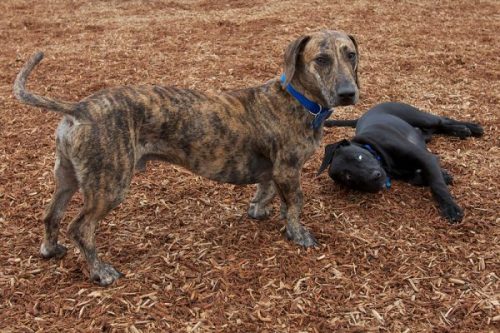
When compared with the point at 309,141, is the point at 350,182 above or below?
below

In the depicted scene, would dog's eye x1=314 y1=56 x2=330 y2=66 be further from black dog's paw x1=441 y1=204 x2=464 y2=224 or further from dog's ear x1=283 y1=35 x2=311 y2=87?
black dog's paw x1=441 y1=204 x2=464 y2=224

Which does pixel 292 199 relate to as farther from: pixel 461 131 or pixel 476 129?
pixel 476 129

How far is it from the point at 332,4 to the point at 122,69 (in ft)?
20.9

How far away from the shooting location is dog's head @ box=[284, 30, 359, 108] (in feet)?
12.5

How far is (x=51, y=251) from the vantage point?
4.07 m

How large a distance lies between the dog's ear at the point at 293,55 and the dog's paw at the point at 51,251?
7.40 feet

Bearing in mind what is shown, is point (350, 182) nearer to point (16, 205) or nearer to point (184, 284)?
point (184, 284)

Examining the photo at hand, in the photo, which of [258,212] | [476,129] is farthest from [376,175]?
[476,129]

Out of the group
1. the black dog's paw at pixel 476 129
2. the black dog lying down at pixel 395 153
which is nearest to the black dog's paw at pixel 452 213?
the black dog lying down at pixel 395 153

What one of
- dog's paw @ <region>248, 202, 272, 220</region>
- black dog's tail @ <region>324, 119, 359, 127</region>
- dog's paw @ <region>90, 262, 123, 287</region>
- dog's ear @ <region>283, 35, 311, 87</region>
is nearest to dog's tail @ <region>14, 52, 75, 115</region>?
dog's paw @ <region>90, 262, 123, 287</region>

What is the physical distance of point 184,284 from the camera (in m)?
3.83

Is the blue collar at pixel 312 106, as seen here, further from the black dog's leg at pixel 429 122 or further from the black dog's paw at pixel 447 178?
the black dog's leg at pixel 429 122

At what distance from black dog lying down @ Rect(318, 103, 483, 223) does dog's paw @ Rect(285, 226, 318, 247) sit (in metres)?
0.93

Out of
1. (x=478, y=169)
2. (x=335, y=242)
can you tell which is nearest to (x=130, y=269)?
(x=335, y=242)
